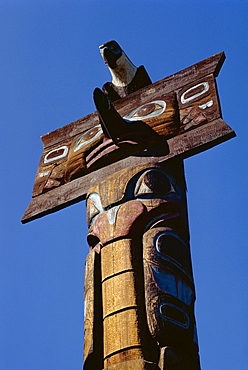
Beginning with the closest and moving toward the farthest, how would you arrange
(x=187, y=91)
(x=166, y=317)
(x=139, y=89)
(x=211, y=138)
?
→ 1. (x=166, y=317)
2. (x=211, y=138)
3. (x=187, y=91)
4. (x=139, y=89)

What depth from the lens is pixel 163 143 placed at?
6.14 m

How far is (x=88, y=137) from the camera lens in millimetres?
6879

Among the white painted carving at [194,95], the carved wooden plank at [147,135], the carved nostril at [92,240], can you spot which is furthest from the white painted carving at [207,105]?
the carved nostril at [92,240]

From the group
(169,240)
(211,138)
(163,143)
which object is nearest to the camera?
(169,240)

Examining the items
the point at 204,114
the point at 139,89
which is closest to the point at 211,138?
the point at 204,114

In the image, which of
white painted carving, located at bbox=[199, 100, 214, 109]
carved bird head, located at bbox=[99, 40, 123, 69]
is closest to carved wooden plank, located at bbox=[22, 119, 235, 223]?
white painted carving, located at bbox=[199, 100, 214, 109]

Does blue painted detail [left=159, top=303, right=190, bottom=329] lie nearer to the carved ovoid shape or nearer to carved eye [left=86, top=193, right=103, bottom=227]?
the carved ovoid shape

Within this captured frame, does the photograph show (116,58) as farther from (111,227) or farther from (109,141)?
(111,227)

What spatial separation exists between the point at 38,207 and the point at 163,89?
5.80 ft

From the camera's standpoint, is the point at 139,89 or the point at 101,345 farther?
the point at 139,89

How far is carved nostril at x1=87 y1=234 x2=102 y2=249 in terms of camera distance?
5703mm

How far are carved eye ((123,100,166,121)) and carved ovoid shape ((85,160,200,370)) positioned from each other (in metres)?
0.66

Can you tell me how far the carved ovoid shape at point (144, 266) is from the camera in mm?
4707

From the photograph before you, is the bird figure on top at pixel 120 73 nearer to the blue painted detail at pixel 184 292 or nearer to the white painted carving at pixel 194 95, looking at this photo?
the white painted carving at pixel 194 95
